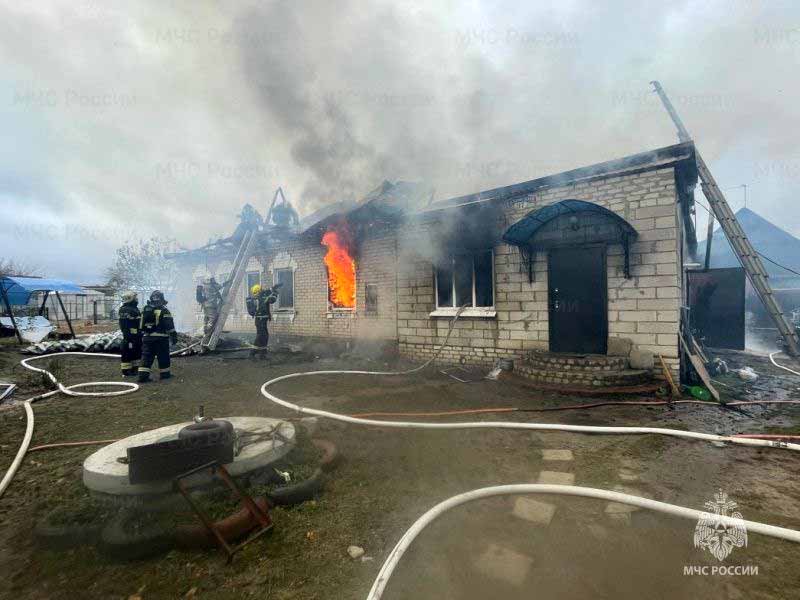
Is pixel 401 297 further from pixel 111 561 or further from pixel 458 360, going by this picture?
pixel 111 561

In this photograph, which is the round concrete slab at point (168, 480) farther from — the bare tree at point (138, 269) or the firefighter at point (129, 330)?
the bare tree at point (138, 269)

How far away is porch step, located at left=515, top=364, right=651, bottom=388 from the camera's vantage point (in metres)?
6.29

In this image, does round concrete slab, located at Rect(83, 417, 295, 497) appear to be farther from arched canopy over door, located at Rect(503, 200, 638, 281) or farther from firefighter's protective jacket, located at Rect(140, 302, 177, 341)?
arched canopy over door, located at Rect(503, 200, 638, 281)

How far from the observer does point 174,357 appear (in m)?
11.0

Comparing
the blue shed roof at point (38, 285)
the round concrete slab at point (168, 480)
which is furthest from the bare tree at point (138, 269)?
the round concrete slab at point (168, 480)

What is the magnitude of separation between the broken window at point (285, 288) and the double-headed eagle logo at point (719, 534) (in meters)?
12.7

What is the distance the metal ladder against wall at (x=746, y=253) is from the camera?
716cm

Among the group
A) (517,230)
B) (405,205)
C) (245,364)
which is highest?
(405,205)

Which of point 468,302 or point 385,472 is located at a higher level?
point 468,302

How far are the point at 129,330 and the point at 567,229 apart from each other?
1015cm

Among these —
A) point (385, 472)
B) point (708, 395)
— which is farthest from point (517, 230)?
point (385, 472)

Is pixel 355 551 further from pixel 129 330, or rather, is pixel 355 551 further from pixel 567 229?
pixel 129 330

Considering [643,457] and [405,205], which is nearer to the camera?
[643,457]

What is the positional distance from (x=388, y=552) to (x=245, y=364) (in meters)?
8.64
